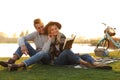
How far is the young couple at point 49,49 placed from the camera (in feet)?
20.0

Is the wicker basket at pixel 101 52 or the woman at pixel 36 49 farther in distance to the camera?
the wicker basket at pixel 101 52

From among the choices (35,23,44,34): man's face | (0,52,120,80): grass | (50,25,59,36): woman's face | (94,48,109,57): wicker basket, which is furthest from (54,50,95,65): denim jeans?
(94,48,109,57): wicker basket

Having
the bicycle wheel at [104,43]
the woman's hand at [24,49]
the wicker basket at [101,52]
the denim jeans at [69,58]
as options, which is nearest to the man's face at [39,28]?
the woman's hand at [24,49]

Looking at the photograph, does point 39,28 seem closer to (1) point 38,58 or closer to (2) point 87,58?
(1) point 38,58

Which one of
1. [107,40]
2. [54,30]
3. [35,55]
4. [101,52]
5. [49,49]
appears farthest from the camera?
[107,40]

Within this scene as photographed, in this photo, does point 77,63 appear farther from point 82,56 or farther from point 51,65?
point 51,65

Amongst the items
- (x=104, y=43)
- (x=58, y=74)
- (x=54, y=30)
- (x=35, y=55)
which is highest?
(x=54, y=30)

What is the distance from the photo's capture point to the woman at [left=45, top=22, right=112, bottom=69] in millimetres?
A: 6082

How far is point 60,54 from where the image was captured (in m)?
6.14

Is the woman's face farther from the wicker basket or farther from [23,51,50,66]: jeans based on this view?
the wicker basket

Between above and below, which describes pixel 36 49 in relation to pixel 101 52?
above

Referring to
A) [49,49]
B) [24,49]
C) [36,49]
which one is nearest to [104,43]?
[36,49]

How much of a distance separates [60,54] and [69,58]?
182 mm

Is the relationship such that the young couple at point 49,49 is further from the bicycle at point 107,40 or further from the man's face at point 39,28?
the bicycle at point 107,40
